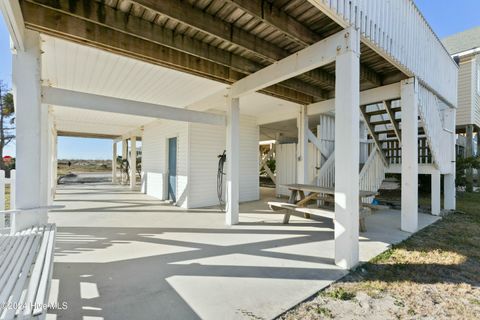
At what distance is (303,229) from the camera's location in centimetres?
445

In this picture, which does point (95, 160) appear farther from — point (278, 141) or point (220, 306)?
point (220, 306)

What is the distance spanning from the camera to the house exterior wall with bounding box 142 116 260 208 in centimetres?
648

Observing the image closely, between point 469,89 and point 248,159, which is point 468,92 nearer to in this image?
point 469,89

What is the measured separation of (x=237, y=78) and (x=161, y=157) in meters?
4.80

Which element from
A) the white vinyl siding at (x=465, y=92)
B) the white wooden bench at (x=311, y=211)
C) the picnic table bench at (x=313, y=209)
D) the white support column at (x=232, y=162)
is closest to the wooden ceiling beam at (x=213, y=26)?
the white support column at (x=232, y=162)

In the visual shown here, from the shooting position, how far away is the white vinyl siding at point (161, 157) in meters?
6.67

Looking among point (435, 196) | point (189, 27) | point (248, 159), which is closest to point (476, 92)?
point (435, 196)

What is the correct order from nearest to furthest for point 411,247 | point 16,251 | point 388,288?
point 16,251 < point 388,288 < point 411,247

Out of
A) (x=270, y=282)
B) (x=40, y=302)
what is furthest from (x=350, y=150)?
(x=40, y=302)

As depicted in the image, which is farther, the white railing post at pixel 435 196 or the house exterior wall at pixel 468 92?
the house exterior wall at pixel 468 92

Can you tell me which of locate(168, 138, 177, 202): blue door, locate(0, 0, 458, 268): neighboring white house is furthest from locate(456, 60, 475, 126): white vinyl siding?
locate(168, 138, 177, 202): blue door

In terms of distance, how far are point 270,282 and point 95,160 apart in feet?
114

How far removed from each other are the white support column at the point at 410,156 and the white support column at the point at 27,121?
18.4ft

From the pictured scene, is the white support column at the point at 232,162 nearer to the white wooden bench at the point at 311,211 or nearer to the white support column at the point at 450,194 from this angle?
the white wooden bench at the point at 311,211
